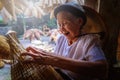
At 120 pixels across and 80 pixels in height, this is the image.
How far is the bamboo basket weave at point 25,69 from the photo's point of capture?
1571 mm

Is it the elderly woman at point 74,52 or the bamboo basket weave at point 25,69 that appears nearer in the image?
the bamboo basket weave at point 25,69

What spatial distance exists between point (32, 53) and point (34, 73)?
0.15 m

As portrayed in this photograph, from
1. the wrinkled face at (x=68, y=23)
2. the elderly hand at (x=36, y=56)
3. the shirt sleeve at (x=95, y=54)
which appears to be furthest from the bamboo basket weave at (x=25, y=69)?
the wrinkled face at (x=68, y=23)

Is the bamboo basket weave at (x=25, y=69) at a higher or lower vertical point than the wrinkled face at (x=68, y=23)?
lower

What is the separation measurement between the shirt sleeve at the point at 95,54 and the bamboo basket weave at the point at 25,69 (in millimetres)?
400

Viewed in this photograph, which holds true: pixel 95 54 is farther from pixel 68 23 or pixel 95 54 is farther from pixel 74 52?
pixel 68 23

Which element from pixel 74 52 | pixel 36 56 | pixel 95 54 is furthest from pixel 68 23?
pixel 36 56

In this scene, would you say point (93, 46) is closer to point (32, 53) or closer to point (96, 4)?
point (32, 53)

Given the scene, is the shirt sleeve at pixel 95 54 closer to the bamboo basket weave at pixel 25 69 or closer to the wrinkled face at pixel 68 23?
the wrinkled face at pixel 68 23

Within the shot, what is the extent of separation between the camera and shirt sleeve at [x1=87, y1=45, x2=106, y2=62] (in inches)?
73.9

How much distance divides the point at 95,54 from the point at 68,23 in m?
0.39

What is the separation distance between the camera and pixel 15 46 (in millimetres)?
1662

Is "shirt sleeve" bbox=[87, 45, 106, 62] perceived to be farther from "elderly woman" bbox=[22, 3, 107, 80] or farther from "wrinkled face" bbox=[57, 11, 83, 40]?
"wrinkled face" bbox=[57, 11, 83, 40]

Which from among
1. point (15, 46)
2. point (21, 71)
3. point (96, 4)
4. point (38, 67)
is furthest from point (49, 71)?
point (96, 4)
